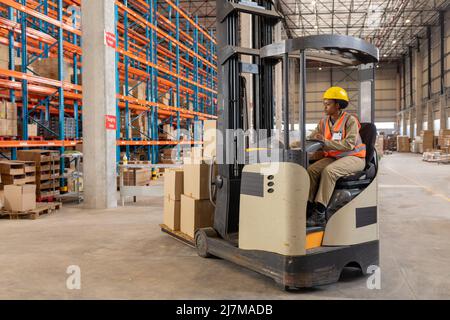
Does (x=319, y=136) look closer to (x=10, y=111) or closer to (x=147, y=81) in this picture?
(x=10, y=111)

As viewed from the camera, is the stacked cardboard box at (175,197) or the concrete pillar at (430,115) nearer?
the stacked cardboard box at (175,197)

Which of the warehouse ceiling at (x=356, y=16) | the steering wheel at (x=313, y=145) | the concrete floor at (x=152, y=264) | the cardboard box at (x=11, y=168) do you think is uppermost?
the warehouse ceiling at (x=356, y=16)

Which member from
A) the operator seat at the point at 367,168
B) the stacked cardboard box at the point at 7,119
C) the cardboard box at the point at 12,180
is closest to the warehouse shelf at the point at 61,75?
the stacked cardboard box at the point at 7,119

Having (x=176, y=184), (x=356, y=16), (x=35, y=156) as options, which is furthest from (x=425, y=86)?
(x=176, y=184)

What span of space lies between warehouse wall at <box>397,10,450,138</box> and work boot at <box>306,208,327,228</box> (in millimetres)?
25866

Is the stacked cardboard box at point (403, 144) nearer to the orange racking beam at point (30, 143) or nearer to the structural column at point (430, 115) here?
the structural column at point (430, 115)

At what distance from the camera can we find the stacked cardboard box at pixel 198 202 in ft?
17.1

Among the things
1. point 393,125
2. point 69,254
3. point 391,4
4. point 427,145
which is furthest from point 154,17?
point 393,125

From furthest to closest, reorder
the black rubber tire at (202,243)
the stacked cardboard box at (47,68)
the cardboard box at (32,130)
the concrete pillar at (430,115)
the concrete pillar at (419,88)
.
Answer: the concrete pillar at (419,88) < the concrete pillar at (430,115) < the stacked cardboard box at (47,68) < the cardboard box at (32,130) < the black rubber tire at (202,243)

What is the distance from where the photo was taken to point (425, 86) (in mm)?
32156

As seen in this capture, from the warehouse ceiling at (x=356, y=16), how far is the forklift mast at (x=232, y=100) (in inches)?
743

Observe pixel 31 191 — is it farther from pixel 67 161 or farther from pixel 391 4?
pixel 391 4

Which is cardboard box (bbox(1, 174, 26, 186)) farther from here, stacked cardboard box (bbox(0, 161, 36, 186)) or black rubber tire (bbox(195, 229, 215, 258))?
black rubber tire (bbox(195, 229, 215, 258))
